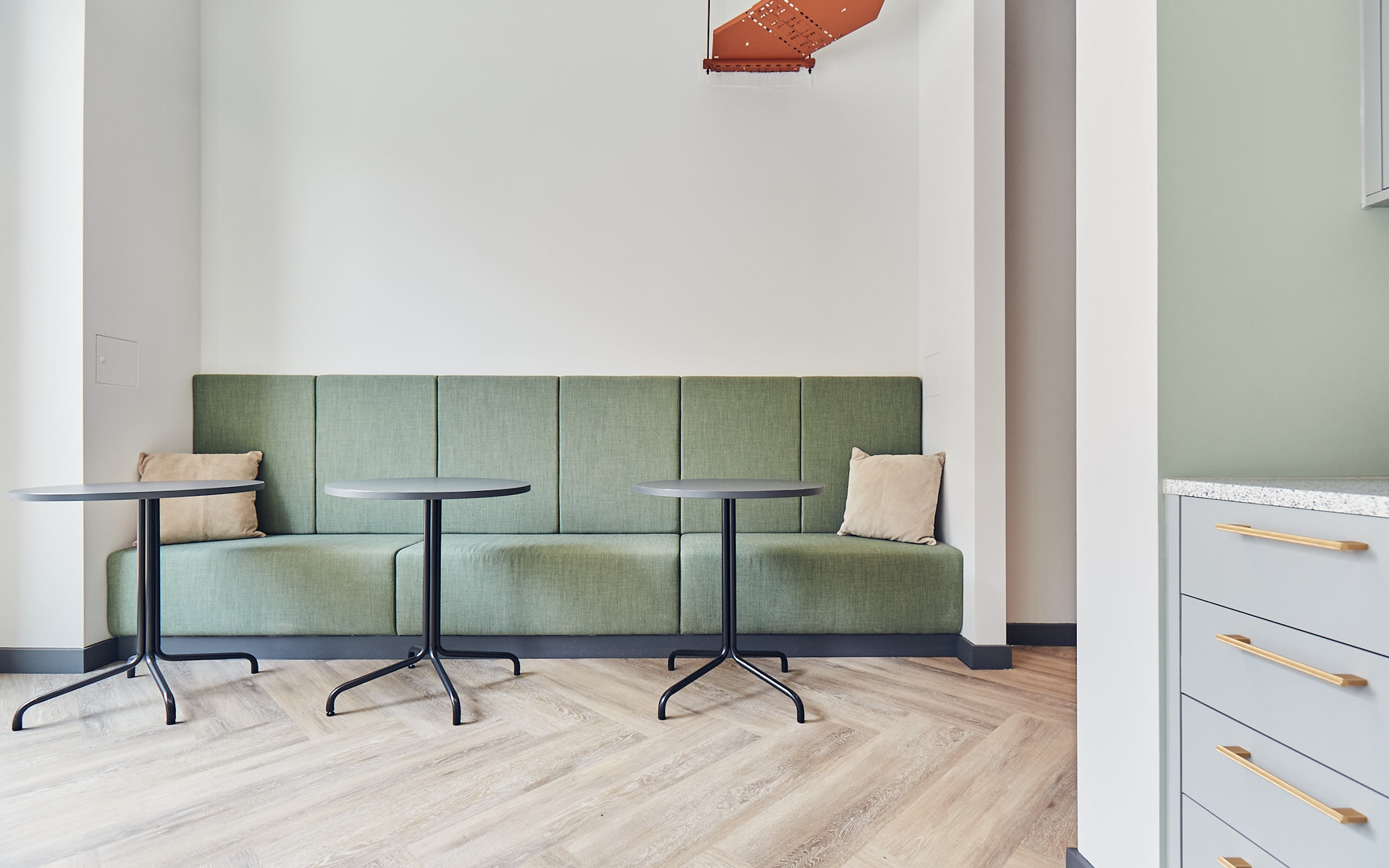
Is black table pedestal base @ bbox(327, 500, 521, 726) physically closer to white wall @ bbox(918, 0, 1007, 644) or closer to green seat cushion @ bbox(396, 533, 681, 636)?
green seat cushion @ bbox(396, 533, 681, 636)

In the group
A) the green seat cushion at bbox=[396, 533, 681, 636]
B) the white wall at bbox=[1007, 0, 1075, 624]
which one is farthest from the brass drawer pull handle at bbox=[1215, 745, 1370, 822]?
the white wall at bbox=[1007, 0, 1075, 624]

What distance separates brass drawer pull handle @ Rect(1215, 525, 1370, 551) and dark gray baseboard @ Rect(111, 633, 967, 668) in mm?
1773

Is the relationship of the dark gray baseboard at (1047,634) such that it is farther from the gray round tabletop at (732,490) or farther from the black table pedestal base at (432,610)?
the black table pedestal base at (432,610)

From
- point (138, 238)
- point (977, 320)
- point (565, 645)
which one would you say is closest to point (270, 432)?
point (138, 238)

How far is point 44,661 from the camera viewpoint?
7.97ft

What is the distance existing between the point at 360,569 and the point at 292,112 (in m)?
2.22

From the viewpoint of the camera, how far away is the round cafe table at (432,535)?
198 cm

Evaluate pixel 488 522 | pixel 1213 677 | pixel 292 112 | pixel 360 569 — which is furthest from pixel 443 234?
pixel 1213 677

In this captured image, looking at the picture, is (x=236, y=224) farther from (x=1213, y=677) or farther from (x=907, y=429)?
(x=1213, y=677)

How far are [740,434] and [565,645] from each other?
1.18 meters

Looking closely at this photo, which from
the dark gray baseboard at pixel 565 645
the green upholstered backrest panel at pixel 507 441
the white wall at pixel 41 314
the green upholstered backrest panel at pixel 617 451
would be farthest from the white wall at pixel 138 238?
the green upholstered backrest panel at pixel 617 451

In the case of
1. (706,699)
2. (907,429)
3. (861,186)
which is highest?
(861,186)

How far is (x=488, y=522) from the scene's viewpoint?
2967 mm

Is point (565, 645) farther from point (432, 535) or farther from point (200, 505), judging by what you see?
point (200, 505)
